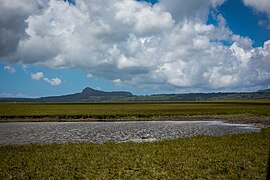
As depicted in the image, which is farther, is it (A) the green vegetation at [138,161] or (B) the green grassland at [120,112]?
(B) the green grassland at [120,112]

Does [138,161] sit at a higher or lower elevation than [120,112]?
higher

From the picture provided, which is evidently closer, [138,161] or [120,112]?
[138,161]

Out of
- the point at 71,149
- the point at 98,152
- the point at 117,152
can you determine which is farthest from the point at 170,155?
the point at 71,149

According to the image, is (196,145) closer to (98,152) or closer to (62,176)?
(98,152)

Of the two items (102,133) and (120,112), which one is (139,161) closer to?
(102,133)

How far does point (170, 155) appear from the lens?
2191 centimetres

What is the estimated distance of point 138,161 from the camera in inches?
784

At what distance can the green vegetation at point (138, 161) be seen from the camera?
16.5 metres

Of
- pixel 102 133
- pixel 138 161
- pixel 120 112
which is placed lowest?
pixel 102 133

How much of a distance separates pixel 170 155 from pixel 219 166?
4.69 metres

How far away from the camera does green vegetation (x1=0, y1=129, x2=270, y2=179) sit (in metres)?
16.5

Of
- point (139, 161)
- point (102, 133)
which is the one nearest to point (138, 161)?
point (139, 161)

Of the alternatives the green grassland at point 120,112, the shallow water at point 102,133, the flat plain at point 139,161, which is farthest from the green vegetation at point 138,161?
the green grassland at point 120,112

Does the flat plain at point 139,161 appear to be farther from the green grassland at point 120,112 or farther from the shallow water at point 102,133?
the green grassland at point 120,112
